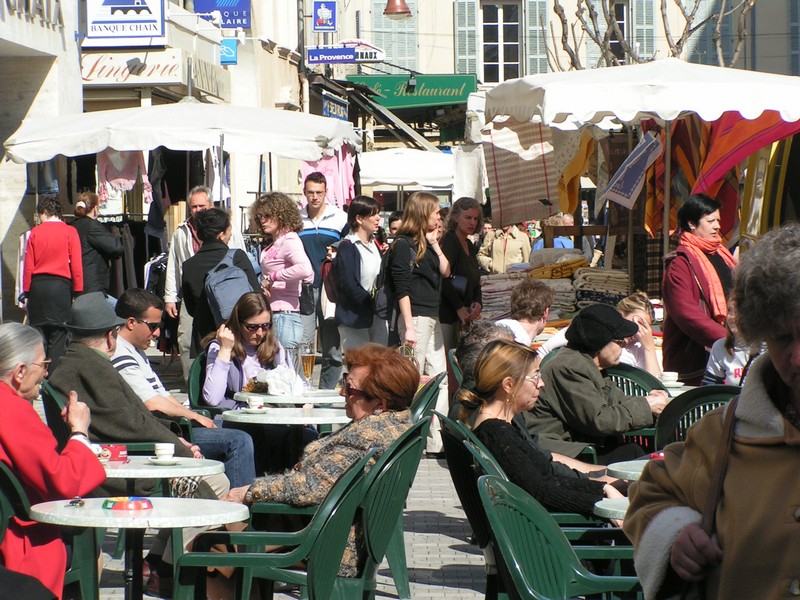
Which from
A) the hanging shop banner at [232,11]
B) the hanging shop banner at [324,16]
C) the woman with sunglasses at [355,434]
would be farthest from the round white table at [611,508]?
the hanging shop banner at [324,16]

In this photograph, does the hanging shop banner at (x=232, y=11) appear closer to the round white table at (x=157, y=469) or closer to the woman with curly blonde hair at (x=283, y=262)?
the woman with curly blonde hair at (x=283, y=262)

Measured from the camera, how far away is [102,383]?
5.78 meters

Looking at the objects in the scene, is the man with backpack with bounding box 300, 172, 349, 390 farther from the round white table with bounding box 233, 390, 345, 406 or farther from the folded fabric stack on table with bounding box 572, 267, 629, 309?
the round white table with bounding box 233, 390, 345, 406

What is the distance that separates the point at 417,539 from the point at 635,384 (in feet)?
4.80

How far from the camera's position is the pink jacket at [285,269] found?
33.8ft

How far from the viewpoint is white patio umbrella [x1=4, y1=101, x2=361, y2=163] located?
36.1 ft

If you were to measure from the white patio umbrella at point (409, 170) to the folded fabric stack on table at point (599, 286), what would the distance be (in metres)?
11.8

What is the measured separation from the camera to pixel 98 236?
41.9 ft

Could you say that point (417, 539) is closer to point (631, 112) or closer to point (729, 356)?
point (729, 356)

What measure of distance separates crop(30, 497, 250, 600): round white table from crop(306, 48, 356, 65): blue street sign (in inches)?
899

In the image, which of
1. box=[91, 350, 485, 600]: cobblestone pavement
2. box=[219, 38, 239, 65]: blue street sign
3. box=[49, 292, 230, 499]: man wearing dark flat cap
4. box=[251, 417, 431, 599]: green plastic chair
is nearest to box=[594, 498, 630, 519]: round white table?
box=[251, 417, 431, 599]: green plastic chair

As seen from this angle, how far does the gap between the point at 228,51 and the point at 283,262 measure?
39.8 ft

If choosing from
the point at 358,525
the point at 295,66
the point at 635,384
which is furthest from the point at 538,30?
the point at 358,525

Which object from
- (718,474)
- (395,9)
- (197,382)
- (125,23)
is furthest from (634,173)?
(395,9)
